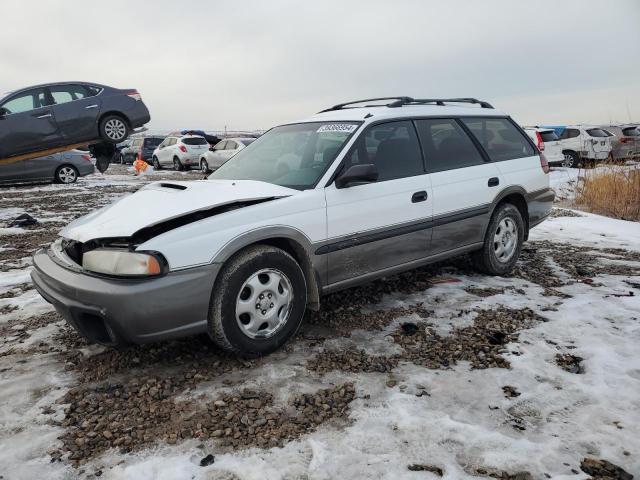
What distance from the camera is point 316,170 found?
3627mm

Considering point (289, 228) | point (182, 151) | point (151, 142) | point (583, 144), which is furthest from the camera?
point (151, 142)

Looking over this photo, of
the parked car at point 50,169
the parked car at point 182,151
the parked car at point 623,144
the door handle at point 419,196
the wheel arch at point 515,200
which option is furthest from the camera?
the parked car at point 182,151

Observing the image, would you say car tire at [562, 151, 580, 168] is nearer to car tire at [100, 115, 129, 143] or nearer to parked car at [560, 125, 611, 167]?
parked car at [560, 125, 611, 167]

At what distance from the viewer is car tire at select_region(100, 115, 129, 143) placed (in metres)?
10.6

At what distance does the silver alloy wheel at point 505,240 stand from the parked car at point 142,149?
2193 centimetres

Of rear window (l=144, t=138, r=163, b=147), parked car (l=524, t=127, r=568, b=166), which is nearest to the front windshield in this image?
parked car (l=524, t=127, r=568, b=166)

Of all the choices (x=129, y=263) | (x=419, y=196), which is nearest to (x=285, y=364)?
(x=129, y=263)

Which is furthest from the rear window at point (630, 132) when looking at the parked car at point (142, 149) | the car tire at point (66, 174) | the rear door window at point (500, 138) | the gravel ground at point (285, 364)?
the parked car at point (142, 149)

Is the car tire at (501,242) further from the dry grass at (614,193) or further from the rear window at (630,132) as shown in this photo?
the rear window at (630,132)

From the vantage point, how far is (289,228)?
327 centimetres

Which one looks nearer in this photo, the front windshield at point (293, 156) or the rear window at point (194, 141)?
the front windshield at point (293, 156)

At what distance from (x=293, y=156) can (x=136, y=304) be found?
1.80m

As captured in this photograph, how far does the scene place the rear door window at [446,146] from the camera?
168 inches

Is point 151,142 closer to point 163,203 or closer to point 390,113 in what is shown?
point 390,113
